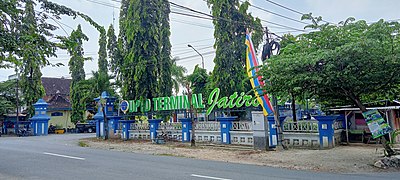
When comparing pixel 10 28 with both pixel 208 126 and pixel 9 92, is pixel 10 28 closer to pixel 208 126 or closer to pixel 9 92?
pixel 208 126

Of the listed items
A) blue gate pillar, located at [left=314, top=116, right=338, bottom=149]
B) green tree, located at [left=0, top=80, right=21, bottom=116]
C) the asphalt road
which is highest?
green tree, located at [left=0, top=80, right=21, bottom=116]

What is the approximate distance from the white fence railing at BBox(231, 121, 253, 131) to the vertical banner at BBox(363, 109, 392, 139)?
23.1ft

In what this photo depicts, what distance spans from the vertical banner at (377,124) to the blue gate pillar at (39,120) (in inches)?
1228

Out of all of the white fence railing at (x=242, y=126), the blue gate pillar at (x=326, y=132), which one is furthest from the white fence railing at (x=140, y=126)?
the blue gate pillar at (x=326, y=132)

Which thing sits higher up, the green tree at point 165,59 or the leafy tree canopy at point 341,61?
the green tree at point 165,59

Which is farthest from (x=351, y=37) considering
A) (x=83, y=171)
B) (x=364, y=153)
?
(x=83, y=171)

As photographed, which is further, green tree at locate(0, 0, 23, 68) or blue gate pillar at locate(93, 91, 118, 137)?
blue gate pillar at locate(93, 91, 118, 137)

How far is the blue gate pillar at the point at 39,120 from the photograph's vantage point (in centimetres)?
3359

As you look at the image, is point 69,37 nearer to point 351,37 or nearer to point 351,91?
point 351,37

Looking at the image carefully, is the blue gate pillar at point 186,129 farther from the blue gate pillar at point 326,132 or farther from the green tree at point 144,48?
the blue gate pillar at point 326,132

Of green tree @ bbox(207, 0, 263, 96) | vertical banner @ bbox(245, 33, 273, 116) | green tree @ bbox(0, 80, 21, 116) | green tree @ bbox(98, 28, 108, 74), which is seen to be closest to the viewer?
vertical banner @ bbox(245, 33, 273, 116)

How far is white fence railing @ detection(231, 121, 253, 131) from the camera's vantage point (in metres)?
18.1

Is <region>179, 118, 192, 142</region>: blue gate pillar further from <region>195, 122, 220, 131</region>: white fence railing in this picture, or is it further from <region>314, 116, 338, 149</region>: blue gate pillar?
<region>314, 116, 338, 149</region>: blue gate pillar

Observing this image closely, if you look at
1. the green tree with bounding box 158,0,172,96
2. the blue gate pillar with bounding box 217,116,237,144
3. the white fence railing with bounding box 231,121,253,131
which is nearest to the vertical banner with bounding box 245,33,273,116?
the white fence railing with bounding box 231,121,253,131
